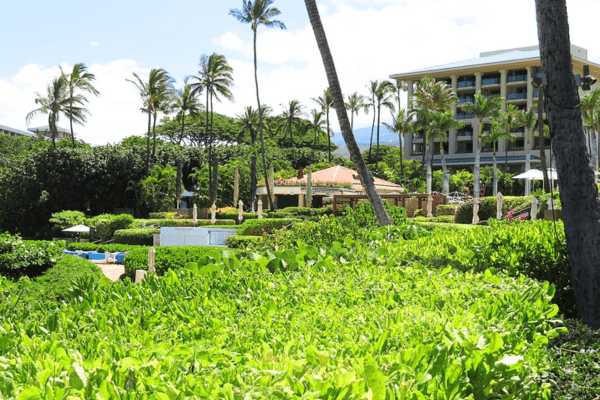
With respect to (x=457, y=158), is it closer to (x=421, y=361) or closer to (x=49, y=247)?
(x=49, y=247)

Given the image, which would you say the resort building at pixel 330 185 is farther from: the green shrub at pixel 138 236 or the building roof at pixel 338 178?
the green shrub at pixel 138 236

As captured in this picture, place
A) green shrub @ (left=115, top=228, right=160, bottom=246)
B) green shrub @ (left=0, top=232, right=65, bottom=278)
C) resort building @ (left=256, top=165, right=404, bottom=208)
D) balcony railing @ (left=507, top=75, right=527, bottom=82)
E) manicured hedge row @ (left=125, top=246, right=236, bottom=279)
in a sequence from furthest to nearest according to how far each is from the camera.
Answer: balcony railing @ (left=507, top=75, right=527, bottom=82) < resort building @ (left=256, top=165, right=404, bottom=208) < green shrub @ (left=115, top=228, right=160, bottom=246) < manicured hedge row @ (left=125, top=246, right=236, bottom=279) < green shrub @ (left=0, top=232, right=65, bottom=278)

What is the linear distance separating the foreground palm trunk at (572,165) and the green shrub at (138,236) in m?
21.2

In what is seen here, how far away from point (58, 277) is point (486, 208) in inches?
772

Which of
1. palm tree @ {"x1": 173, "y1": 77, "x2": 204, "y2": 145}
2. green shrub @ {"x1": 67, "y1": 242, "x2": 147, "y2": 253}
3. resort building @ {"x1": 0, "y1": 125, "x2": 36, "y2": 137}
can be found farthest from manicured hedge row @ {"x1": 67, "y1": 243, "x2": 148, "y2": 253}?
resort building @ {"x1": 0, "y1": 125, "x2": 36, "y2": 137}

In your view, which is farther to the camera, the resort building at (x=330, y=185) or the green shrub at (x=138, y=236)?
the resort building at (x=330, y=185)

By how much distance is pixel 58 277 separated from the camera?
10102mm

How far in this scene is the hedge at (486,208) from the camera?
24.7 metres

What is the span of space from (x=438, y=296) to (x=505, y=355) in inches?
40.2

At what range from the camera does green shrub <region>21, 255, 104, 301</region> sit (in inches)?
333

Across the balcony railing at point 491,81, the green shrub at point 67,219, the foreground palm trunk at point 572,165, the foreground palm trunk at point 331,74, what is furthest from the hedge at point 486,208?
the balcony railing at point 491,81

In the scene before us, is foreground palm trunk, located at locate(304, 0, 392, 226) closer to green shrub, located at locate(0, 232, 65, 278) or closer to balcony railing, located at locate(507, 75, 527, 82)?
green shrub, located at locate(0, 232, 65, 278)

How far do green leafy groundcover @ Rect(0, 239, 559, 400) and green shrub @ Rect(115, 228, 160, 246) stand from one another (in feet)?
70.0

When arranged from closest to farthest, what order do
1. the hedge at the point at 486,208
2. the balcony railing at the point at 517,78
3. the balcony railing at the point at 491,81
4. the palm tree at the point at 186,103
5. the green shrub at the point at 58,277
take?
the green shrub at the point at 58,277
the hedge at the point at 486,208
the palm tree at the point at 186,103
the balcony railing at the point at 517,78
the balcony railing at the point at 491,81
